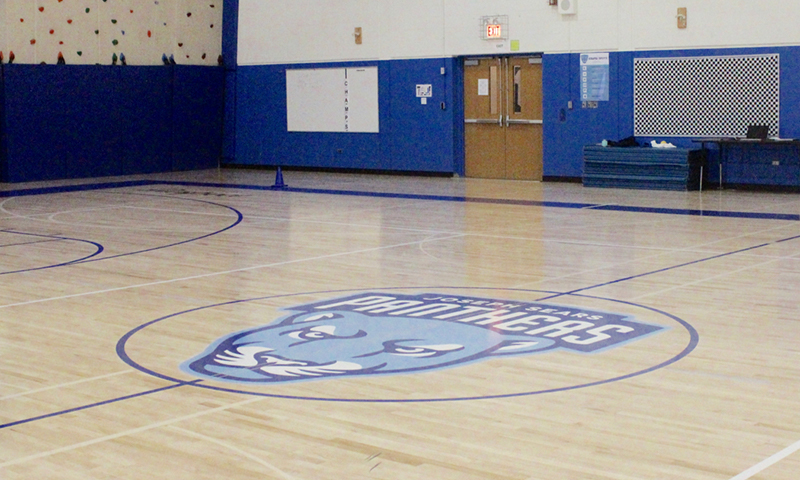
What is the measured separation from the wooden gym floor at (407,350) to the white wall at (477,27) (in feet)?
14.5

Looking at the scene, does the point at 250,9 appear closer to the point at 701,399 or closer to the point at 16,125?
the point at 16,125

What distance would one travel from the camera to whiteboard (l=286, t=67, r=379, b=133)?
21234 mm

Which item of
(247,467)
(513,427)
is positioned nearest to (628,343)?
(513,427)

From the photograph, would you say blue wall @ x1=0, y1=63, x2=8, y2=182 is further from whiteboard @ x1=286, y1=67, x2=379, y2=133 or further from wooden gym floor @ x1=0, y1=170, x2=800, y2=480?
wooden gym floor @ x1=0, y1=170, x2=800, y2=480

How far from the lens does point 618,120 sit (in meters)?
18.0

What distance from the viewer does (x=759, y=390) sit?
18.4 feet

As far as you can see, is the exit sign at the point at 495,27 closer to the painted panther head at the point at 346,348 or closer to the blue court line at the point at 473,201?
the blue court line at the point at 473,201

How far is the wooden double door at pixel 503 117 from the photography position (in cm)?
1920

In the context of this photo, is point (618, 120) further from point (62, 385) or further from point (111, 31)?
point (62, 385)

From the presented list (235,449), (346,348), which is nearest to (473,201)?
(346,348)

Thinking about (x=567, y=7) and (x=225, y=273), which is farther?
(x=567, y=7)

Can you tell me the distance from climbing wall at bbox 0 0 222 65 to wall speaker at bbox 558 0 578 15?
28.7 feet

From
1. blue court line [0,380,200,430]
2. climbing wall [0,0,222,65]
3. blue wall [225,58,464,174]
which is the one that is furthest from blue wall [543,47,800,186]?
blue court line [0,380,200,430]

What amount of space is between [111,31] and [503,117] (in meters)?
8.28
